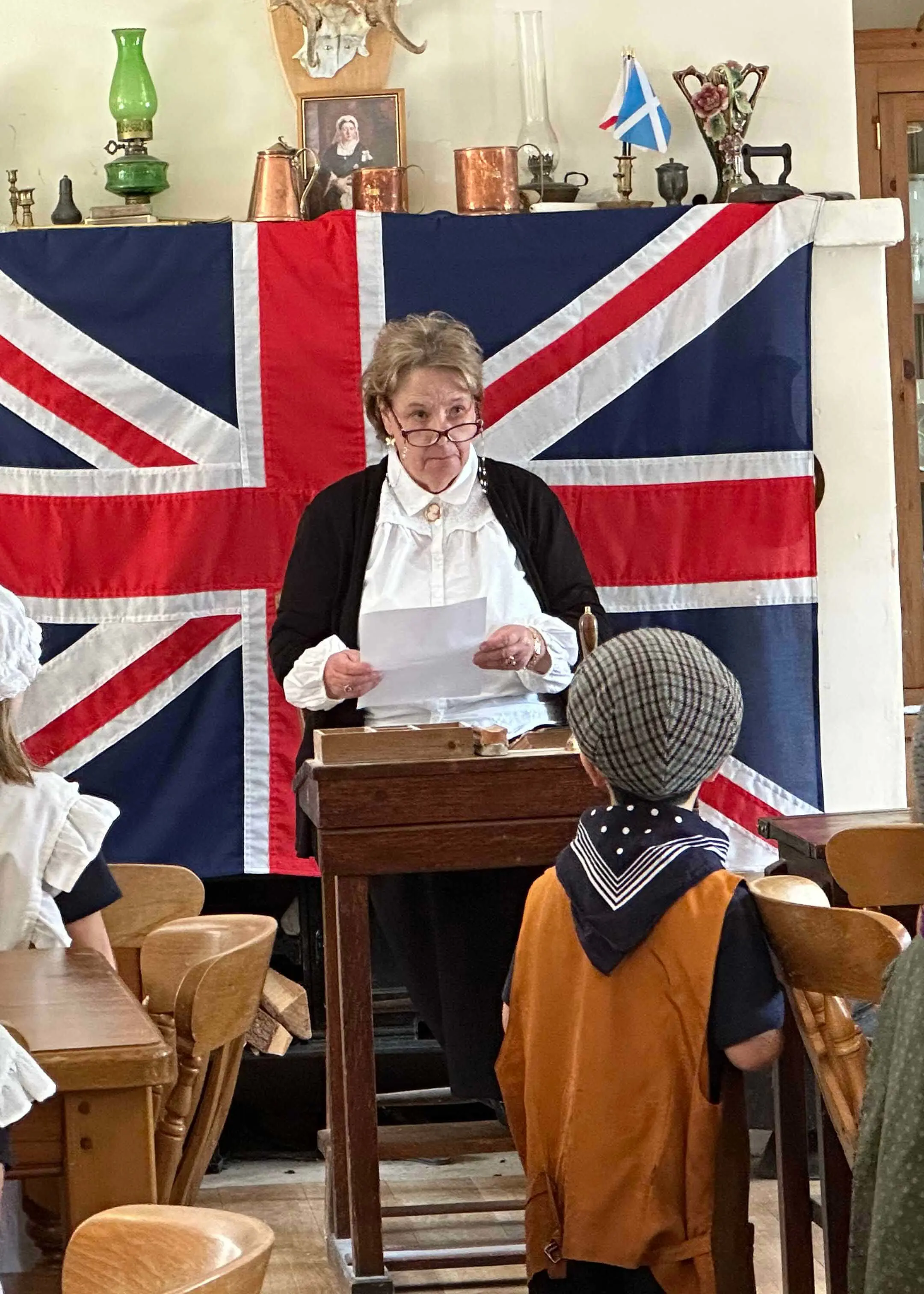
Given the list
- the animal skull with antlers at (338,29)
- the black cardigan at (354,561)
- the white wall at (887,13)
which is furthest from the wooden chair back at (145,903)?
the white wall at (887,13)

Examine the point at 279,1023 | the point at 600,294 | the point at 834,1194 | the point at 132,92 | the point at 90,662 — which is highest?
the point at 132,92

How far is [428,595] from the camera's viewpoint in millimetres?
3201

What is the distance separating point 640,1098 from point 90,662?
2.30 meters

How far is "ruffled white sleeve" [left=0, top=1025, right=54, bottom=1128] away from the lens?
1.24 m

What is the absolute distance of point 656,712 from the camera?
6.08 feet

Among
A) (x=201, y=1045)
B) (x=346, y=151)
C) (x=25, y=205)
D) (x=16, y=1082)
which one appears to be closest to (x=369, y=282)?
(x=346, y=151)

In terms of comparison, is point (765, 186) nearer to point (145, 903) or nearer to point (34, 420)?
point (34, 420)

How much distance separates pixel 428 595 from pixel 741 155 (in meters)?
1.49

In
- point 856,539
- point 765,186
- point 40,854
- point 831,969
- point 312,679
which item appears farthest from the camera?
point 856,539

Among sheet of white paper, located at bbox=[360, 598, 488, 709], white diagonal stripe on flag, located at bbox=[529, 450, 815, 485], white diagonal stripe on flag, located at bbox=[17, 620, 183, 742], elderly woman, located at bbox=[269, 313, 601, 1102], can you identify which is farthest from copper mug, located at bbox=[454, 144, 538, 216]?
sheet of white paper, located at bbox=[360, 598, 488, 709]

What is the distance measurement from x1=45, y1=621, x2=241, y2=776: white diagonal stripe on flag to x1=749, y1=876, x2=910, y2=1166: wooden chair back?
2176 mm

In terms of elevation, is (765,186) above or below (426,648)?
above

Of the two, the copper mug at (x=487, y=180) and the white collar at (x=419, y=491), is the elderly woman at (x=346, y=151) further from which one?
the white collar at (x=419, y=491)

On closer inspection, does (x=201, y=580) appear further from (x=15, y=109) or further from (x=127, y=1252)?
(x=127, y=1252)
